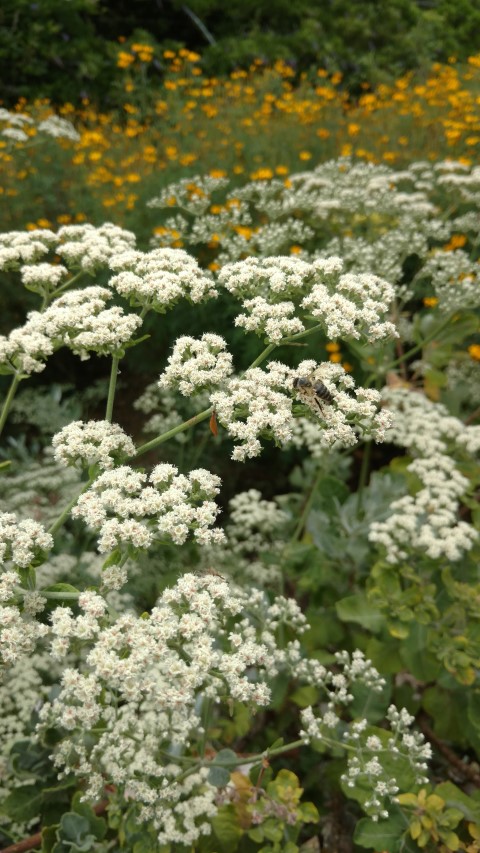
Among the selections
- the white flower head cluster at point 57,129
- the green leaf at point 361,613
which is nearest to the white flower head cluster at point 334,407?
the green leaf at point 361,613

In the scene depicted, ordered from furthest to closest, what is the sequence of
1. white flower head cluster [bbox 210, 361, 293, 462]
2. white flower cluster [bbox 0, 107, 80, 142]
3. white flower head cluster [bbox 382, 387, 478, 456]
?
white flower cluster [bbox 0, 107, 80, 142] < white flower head cluster [bbox 382, 387, 478, 456] < white flower head cluster [bbox 210, 361, 293, 462]

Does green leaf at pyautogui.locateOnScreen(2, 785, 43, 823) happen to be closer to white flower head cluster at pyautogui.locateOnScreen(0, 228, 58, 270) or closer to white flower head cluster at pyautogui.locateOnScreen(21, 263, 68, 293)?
white flower head cluster at pyautogui.locateOnScreen(21, 263, 68, 293)

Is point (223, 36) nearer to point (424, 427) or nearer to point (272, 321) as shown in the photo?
point (424, 427)

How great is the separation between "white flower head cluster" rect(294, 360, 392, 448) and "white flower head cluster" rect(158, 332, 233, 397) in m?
0.34

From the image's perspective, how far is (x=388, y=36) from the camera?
17094 mm

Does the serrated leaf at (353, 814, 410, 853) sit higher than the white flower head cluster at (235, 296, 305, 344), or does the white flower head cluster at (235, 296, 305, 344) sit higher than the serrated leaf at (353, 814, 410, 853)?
the white flower head cluster at (235, 296, 305, 344)

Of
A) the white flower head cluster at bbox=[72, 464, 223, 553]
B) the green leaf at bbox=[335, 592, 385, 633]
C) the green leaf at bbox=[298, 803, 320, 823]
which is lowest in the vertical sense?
the green leaf at bbox=[298, 803, 320, 823]

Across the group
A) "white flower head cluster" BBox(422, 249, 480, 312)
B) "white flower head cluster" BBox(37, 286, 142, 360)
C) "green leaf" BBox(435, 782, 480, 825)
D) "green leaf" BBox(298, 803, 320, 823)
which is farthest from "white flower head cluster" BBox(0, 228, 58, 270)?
"green leaf" BBox(435, 782, 480, 825)

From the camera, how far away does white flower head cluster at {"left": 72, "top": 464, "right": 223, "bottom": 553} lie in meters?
2.55

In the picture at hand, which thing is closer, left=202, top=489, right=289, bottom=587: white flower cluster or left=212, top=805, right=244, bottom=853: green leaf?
left=212, top=805, right=244, bottom=853: green leaf

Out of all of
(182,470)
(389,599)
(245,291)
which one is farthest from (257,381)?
(182,470)

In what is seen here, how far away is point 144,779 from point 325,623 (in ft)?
6.73

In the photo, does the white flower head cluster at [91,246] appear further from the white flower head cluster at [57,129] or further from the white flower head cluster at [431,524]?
the white flower head cluster at [57,129]

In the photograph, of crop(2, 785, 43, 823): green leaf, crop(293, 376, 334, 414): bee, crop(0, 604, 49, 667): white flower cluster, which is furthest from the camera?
crop(2, 785, 43, 823): green leaf
